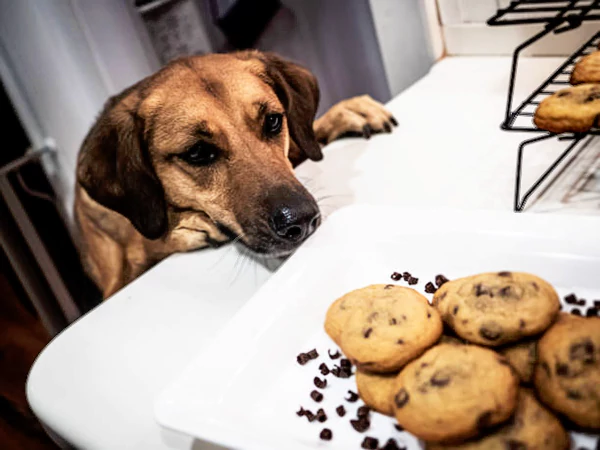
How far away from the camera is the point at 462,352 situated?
0.59m

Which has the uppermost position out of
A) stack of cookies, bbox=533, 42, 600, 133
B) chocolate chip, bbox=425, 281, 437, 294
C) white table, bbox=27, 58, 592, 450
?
stack of cookies, bbox=533, 42, 600, 133

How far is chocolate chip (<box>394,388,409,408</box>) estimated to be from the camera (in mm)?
581

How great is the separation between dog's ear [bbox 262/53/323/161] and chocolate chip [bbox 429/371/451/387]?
2.77ft

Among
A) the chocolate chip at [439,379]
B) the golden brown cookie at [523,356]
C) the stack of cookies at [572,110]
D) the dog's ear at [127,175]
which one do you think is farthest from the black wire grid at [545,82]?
the dog's ear at [127,175]

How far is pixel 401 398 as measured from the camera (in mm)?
588

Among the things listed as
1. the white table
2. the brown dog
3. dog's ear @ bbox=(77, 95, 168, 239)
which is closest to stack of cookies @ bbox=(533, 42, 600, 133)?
the white table

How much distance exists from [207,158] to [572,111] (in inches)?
28.2

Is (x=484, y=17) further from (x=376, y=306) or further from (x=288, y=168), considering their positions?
(x=376, y=306)

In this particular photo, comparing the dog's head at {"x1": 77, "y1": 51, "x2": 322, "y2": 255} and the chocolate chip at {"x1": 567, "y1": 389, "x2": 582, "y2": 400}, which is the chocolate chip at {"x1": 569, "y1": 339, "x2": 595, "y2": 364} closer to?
the chocolate chip at {"x1": 567, "y1": 389, "x2": 582, "y2": 400}

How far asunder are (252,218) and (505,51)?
115 centimetres

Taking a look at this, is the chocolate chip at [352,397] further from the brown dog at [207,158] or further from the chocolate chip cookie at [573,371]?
the brown dog at [207,158]

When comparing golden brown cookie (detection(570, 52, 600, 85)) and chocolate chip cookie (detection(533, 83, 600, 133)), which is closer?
chocolate chip cookie (detection(533, 83, 600, 133))

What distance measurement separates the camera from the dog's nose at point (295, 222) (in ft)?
3.41

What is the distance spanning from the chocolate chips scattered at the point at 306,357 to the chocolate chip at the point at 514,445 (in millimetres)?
325
